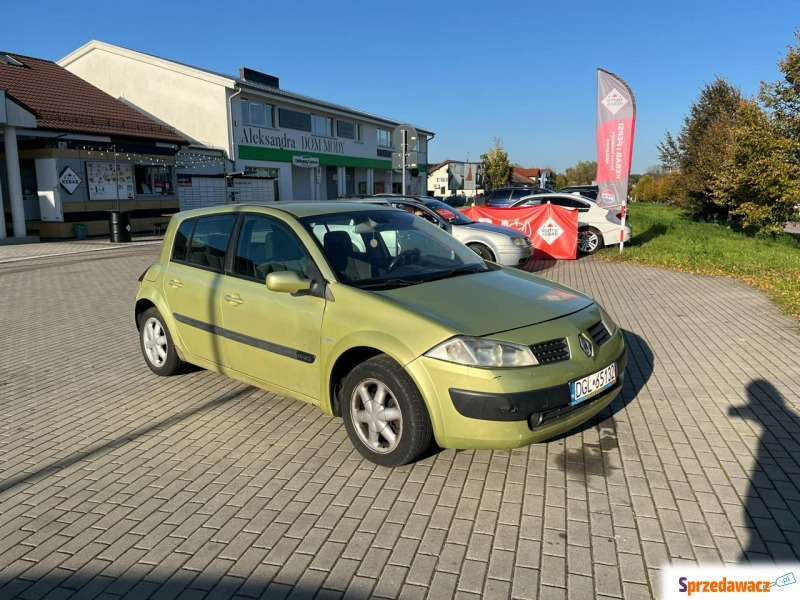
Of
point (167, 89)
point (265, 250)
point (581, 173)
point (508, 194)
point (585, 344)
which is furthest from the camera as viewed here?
point (581, 173)

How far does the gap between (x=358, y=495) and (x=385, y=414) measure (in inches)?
19.2

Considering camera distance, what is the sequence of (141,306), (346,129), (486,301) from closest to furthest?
(486,301), (141,306), (346,129)

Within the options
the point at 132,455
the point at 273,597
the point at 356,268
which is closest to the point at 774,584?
the point at 273,597

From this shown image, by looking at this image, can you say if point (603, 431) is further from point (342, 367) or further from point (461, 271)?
point (342, 367)

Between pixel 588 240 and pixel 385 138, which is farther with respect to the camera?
pixel 385 138

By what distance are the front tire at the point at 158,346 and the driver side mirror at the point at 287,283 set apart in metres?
1.86

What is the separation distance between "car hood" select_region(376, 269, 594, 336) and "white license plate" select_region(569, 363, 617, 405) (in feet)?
1.38

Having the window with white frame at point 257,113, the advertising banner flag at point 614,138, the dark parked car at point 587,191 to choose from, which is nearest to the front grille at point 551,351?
the advertising banner flag at point 614,138

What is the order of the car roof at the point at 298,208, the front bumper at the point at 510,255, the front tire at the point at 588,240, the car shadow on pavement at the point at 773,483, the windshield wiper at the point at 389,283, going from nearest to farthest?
the car shadow on pavement at the point at 773,483 < the windshield wiper at the point at 389,283 < the car roof at the point at 298,208 < the front bumper at the point at 510,255 < the front tire at the point at 588,240

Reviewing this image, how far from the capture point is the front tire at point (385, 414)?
3.35 metres

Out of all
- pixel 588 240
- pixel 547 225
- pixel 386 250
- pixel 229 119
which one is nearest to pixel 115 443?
pixel 386 250

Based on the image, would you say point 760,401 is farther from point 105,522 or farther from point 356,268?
point 105,522

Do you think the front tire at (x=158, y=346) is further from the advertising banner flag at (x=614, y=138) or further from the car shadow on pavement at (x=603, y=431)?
the advertising banner flag at (x=614, y=138)

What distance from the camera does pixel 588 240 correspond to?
15.6 meters
